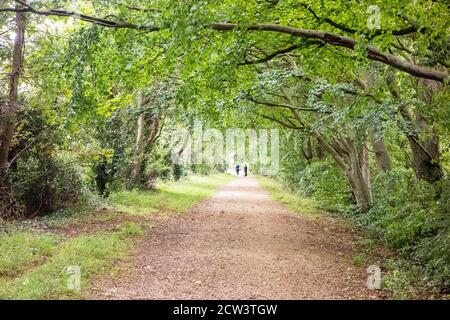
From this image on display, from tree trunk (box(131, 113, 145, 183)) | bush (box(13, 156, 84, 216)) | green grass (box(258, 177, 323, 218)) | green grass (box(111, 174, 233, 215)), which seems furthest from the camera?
tree trunk (box(131, 113, 145, 183))

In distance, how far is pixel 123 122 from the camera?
64.4 ft

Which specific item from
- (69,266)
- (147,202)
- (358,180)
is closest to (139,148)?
(147,202)

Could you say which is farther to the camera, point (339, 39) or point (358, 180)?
point (358, 180)

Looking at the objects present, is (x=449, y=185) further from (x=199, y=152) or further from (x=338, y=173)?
(x=199, y=152)

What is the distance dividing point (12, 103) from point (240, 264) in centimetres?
759

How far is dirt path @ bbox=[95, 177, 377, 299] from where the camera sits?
769cm

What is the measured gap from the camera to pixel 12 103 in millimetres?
12562

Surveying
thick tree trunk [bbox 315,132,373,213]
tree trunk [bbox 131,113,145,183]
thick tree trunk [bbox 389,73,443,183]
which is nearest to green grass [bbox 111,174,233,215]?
tree trunk [bbox 131,113,145,183]

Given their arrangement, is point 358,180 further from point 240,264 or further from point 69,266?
point 69,266

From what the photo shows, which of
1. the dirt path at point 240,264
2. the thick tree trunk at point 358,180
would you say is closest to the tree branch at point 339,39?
the dirt path at point 240,264

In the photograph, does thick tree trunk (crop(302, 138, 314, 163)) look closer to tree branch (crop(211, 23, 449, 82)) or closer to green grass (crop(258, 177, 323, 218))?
green grass (crop(258, 177, 323, 218))

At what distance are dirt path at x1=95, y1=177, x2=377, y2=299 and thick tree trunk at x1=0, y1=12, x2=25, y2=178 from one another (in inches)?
185
